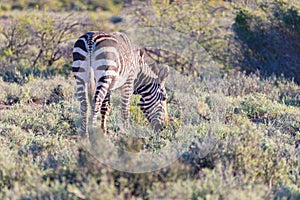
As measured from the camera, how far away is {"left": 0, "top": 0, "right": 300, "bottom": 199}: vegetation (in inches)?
196

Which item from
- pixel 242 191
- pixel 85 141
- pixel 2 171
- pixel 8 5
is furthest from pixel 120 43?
pixel 8 5

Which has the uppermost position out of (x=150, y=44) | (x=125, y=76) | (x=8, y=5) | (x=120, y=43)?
(x=120, y=43)

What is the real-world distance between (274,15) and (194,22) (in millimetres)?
3046

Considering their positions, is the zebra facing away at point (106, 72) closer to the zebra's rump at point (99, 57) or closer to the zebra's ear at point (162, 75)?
the zebra's rump at point (99, 57)

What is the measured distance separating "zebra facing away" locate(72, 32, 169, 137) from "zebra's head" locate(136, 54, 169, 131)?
2 cm

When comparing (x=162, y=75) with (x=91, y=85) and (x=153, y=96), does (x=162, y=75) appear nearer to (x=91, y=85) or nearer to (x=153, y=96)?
(x=153, y=96)

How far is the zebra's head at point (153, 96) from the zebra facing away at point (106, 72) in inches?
0.6

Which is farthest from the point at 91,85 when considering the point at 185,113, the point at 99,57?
the point at 185,113

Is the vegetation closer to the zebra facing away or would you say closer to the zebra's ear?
the zebra facing away

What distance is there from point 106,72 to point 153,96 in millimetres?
1690

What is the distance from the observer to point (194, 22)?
16.6 m

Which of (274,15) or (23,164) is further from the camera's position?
(274,15)

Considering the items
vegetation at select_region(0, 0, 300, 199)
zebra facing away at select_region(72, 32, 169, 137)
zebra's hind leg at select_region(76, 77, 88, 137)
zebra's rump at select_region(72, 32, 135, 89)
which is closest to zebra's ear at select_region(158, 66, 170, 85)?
zebra facing away at select_region(72, 32, 169, 137)

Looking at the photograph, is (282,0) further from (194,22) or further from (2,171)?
(2,171)
